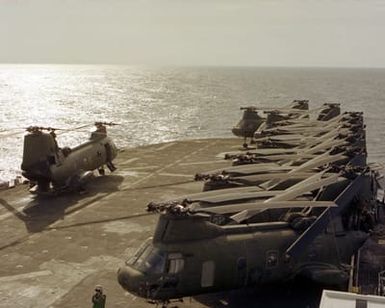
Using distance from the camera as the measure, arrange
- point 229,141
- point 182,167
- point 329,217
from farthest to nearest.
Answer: point 229,141 → point 182,167 → point 329,217

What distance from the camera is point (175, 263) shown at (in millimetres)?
15125

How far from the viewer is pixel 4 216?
92.0ft

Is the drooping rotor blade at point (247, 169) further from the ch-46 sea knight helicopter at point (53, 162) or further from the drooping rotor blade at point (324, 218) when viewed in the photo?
the ch-46 sea knight helicopter at point (53, 162)

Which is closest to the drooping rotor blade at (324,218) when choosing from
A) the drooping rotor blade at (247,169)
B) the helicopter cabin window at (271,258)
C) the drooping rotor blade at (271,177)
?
the helicopter cabin window at (271,258)

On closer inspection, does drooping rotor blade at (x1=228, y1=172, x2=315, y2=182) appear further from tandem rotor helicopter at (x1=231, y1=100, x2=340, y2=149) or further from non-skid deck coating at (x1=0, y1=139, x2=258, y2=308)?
tandem rotor helicopter at (x1=231, y1=100, x2=340, y2=149)

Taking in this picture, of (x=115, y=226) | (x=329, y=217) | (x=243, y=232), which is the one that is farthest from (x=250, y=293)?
(x=115, y=226)

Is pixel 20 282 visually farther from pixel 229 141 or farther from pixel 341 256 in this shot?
pixel 229 141

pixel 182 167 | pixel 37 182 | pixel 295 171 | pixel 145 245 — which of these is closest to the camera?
pixel 145 245

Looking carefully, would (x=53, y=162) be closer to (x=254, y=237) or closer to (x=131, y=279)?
(x=131, y=279)

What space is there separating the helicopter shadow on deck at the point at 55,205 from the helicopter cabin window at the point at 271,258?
13129 mm

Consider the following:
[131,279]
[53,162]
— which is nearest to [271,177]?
[131,279]

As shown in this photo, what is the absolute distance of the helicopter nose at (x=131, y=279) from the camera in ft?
48.9

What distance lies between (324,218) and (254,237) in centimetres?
245

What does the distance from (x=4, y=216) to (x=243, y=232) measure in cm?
1635
